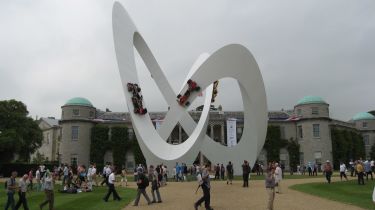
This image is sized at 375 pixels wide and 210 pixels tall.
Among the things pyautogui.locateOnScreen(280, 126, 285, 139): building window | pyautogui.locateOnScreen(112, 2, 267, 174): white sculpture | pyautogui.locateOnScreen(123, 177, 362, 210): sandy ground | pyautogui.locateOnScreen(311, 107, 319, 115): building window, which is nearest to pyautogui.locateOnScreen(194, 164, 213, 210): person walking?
pyautogui.locateOnScreen(123, 177, 362, 210): sandy ground

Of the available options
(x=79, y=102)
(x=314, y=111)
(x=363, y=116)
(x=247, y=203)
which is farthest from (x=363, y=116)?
(x=247, y=203)

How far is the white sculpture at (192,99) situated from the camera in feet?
83.8

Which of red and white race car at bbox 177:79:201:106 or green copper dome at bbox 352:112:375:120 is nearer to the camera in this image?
red and white race car at bbox 177:79:201:106

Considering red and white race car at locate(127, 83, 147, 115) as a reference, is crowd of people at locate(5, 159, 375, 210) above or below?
below

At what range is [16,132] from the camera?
146 ft

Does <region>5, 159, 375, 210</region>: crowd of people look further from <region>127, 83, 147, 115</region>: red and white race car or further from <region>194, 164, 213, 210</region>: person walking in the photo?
<region>127, 83, 147, 115</region>: red and white race car

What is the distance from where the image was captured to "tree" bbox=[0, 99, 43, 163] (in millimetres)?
42781

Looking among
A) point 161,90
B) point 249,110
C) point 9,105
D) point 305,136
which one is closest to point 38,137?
point 9,105

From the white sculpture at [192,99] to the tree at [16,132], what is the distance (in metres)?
22.1

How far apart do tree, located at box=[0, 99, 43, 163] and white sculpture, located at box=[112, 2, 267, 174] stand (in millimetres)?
22109

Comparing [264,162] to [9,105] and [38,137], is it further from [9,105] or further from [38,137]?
[9,105]

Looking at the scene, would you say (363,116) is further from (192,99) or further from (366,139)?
(192,99)

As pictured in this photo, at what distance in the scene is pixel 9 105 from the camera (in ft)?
150

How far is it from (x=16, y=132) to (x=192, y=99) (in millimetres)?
26887
